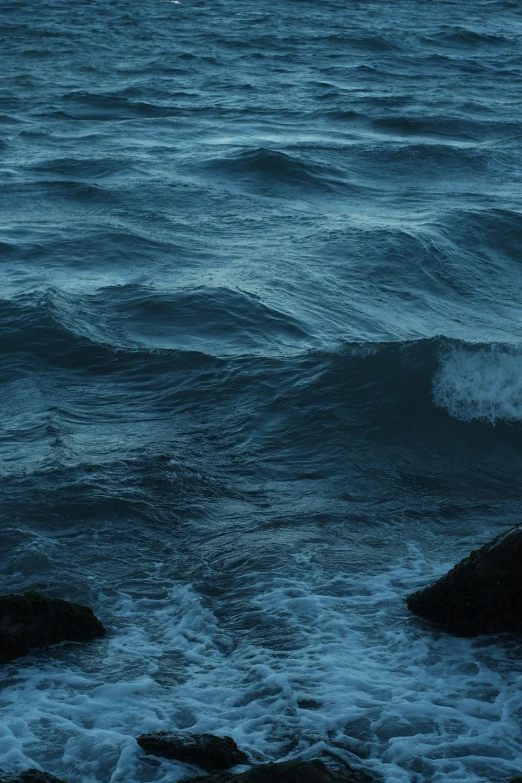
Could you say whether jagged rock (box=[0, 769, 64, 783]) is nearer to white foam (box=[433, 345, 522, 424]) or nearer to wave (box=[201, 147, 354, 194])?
white foam (box=[433, 345, 522, 424])

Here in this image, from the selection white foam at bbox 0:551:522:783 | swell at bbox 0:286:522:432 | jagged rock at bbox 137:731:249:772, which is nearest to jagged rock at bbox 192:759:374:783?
jagged rock at bbox 137:731:249:772

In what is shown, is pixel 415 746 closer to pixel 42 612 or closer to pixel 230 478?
pixel 42 612

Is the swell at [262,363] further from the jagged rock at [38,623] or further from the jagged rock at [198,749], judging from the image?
the jagged rock at [198,749]

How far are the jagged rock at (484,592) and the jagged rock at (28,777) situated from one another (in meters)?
2.74

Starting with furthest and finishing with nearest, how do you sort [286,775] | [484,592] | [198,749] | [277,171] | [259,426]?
[277,171] → [259,426] → [484,592] → [198,749] → [286,775]

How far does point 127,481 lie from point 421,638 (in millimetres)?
2993

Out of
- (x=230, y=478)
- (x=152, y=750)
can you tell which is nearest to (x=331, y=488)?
(x=230, y=478)

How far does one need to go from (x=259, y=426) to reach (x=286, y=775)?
5276 mm

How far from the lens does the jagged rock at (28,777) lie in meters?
4.56

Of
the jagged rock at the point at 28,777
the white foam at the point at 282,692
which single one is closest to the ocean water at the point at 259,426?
the white foam at the point at 282,692

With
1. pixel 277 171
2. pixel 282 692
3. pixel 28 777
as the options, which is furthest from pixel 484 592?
pixel 277 171

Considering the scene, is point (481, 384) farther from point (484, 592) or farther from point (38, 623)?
point (38, 623)

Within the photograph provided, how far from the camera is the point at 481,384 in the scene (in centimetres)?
1048

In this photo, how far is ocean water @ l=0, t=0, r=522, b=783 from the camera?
5.61m
